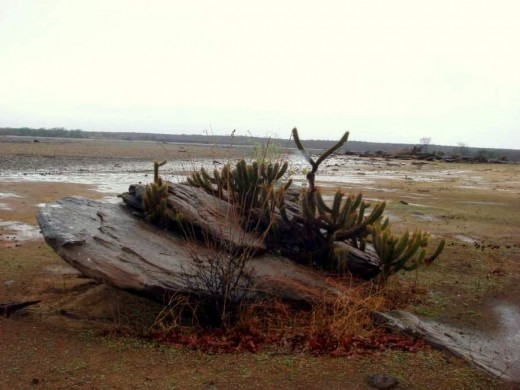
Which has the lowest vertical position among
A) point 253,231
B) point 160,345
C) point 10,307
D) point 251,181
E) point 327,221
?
point 160,345

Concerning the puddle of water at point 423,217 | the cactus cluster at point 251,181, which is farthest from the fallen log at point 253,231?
the puddle of water at point 423,217

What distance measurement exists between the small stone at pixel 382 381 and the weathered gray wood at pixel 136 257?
1.65 m

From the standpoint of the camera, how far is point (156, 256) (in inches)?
253

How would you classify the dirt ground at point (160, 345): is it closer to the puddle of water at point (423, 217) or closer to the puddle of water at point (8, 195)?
the puddle of water at point (423, 217)

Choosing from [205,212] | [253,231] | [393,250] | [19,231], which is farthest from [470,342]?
[19,231]

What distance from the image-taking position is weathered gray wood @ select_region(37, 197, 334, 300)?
5.81 meters

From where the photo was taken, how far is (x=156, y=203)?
753 cm

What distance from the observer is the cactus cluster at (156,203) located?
7434 mm

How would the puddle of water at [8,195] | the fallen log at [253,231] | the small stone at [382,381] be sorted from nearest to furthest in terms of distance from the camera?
1. the small stone at [382,381]
2. the fallen log at [253,231]
3. the puddle of water at [8,195]

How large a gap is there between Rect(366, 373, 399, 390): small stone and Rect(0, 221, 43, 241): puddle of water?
7.02 meters

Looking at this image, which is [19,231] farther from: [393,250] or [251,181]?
[393,250]

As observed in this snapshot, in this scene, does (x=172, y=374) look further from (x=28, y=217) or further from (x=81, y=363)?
(x=28, y=217)

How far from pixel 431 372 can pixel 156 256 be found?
126 inches

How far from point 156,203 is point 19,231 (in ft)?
13.6
